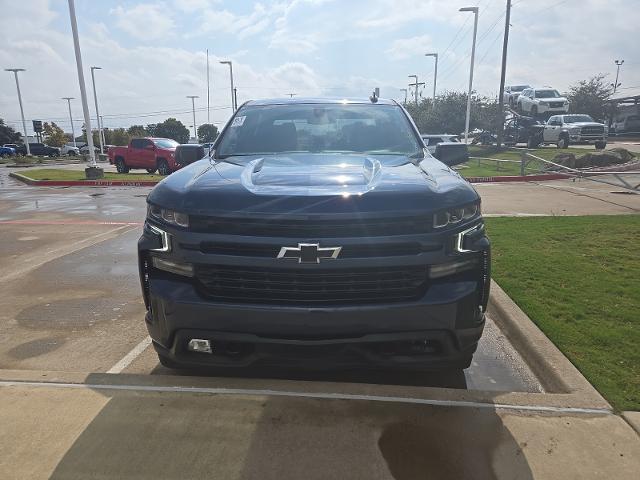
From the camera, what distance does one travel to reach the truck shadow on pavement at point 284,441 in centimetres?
232

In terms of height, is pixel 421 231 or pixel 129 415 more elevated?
pixel 421 231

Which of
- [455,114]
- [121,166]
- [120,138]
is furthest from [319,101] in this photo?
[120,138]

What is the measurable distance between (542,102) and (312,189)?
114ft

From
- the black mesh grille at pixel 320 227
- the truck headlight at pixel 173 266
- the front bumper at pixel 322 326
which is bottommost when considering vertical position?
the front bumper at pixel 322 326

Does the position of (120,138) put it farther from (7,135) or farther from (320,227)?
(320,227)

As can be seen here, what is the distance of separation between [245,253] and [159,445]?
1.07m

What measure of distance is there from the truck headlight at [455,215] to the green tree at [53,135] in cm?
9421

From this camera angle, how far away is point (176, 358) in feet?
8.80

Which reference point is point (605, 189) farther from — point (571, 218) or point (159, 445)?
point (159, 445)

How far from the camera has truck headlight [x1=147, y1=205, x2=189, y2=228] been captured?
254 centimetres

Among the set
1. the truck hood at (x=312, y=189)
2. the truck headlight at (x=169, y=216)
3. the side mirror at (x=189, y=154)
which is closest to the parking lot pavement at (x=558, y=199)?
the side mirror at (x=189, y=154)

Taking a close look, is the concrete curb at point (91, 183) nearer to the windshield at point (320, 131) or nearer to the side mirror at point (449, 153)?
the windshield at point (320, 131)

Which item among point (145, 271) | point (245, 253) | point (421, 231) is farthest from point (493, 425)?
point (145, 271)

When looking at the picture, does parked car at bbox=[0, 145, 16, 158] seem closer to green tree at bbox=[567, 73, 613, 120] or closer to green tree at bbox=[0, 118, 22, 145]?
green tree at bbox=[0, 118, 22, 145]
